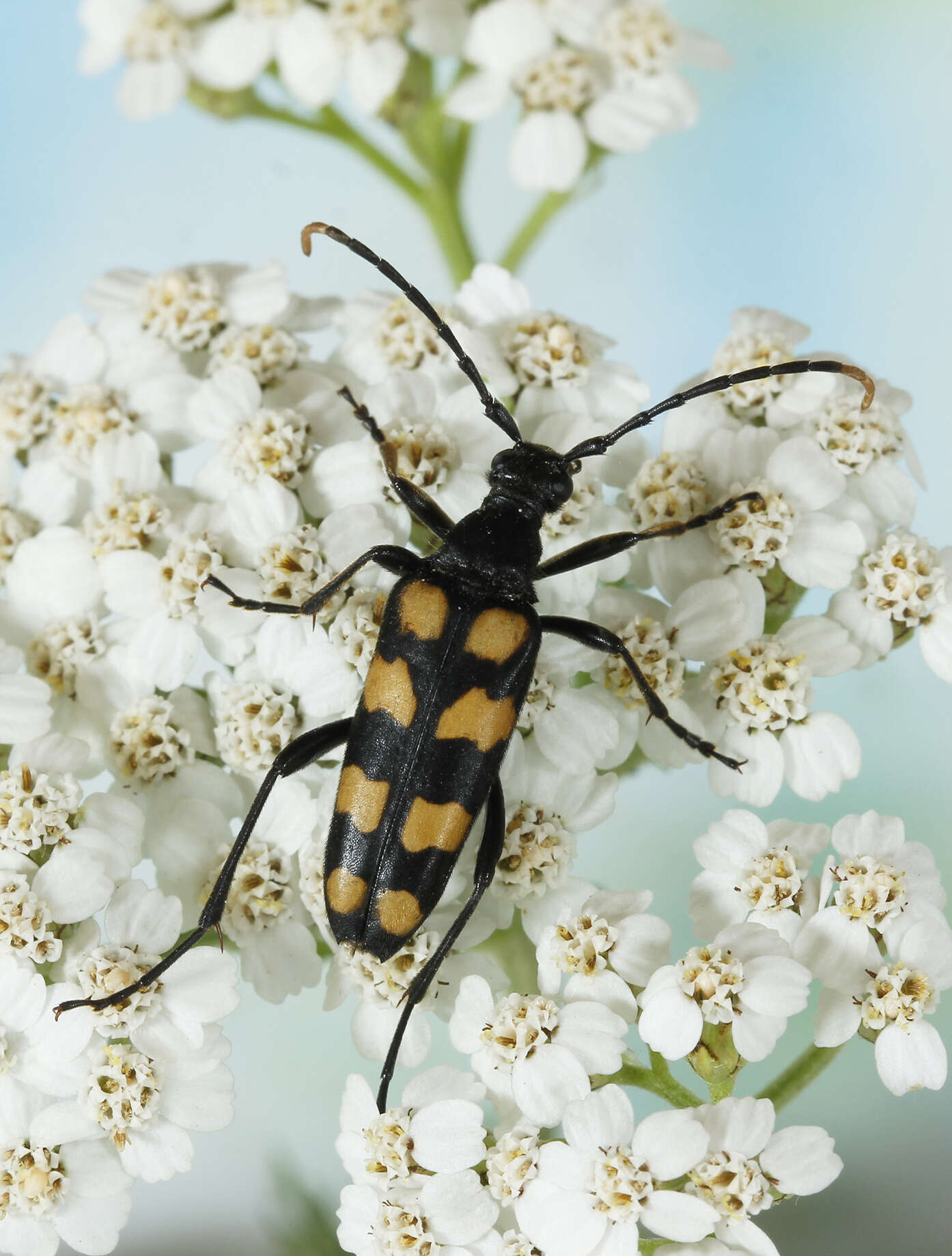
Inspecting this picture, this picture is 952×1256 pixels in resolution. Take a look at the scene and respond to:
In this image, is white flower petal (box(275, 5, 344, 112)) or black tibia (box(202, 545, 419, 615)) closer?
black tibia (box(202, 545, 419, 615))

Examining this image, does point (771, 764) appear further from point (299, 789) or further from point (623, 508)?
point (299, 789)

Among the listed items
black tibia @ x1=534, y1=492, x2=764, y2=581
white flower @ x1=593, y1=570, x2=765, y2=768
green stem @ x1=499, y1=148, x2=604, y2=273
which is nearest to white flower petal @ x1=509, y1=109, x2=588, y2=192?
green stem @ x1=499, y1=148, x2=604, y2=273

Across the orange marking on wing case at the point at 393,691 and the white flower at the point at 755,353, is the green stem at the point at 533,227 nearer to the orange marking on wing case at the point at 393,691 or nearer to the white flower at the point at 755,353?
the white flower at the point at 755,353

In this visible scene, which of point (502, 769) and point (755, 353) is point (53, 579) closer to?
point (502, 769)

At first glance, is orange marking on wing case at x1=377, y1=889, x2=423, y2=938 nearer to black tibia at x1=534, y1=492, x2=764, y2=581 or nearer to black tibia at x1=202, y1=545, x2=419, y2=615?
black tibia at x1=202, y1=545, x2=419, y2=615

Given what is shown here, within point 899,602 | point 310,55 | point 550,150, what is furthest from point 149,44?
point 899,602

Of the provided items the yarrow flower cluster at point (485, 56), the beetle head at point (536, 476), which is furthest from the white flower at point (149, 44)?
the beetle head at point (536, 476)
